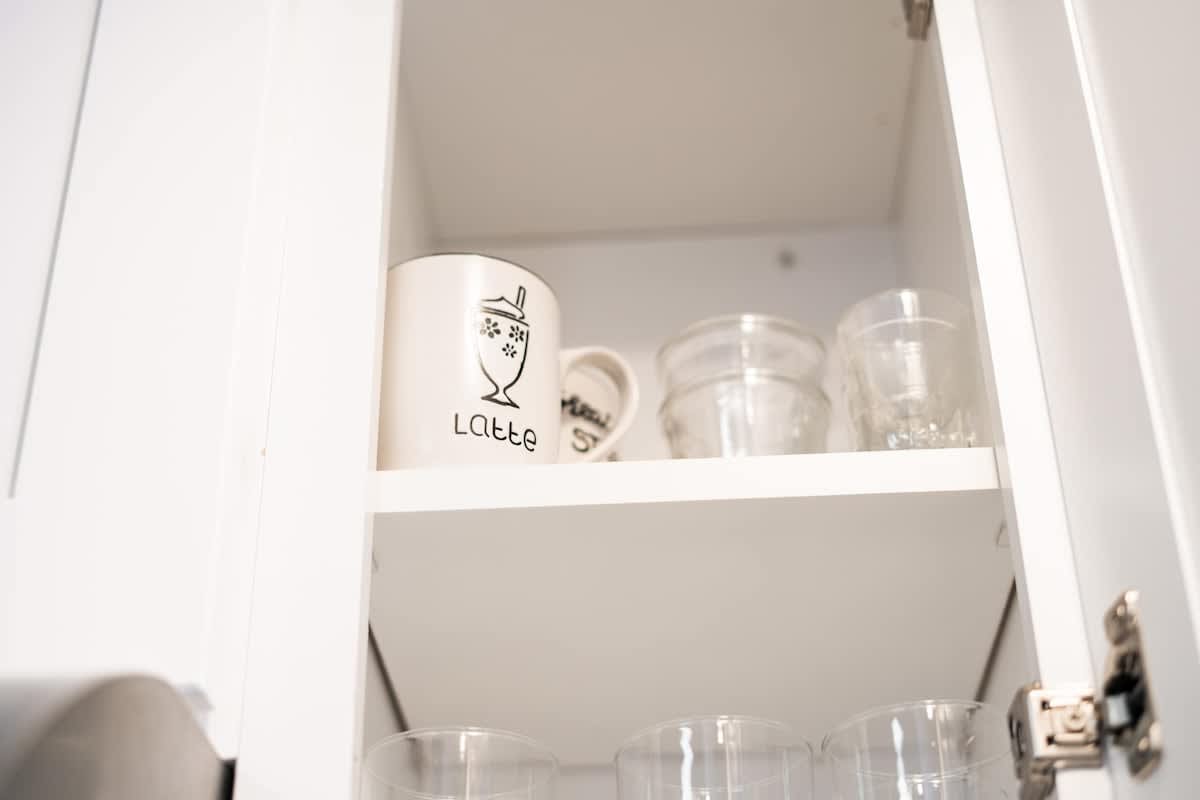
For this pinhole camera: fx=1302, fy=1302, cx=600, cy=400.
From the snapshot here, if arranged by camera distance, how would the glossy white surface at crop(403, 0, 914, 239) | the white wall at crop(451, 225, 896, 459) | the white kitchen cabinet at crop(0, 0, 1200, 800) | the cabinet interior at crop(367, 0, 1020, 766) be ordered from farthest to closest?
the white wall at crop(451, 225, 896, 459), the glossy white surface at crop(403, 0, 914, 239), the cabinet interior at crop(367, 0, 1020, 766), the white kitchen cabinet at crop(0, 0, 1200, 800)

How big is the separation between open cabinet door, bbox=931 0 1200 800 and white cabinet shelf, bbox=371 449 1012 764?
0.17ft

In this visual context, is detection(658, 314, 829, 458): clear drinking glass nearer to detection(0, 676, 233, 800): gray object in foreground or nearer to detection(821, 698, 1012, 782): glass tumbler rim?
detection(821, 698, 1012, 782): glass tumbler rim

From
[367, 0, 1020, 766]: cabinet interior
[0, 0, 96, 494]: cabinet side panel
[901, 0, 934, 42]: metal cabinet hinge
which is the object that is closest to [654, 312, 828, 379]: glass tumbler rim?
[367, 0, 1020, 766]: cabinet interior

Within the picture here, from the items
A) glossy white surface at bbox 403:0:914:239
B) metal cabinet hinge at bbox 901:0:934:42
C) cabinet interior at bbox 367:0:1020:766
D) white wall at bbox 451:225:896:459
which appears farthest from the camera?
white wall at bbox 451:225:896:459

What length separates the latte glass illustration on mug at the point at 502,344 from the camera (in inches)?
29.4

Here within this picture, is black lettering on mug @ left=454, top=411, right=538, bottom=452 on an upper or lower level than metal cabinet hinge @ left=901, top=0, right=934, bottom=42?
lower

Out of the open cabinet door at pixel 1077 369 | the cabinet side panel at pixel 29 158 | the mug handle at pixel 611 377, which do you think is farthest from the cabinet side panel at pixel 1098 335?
the cabinet side panel at pixel 29 158

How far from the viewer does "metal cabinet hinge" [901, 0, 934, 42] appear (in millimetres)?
812

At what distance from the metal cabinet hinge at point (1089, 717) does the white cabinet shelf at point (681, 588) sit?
0.12 meters

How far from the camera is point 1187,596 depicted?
0.49 meters

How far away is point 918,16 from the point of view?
82 cm

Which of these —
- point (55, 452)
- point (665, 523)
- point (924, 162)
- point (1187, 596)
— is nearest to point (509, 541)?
point (665, 523)

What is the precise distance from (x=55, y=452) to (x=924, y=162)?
2.05 feet

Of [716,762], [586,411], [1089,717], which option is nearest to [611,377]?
[586,411]
